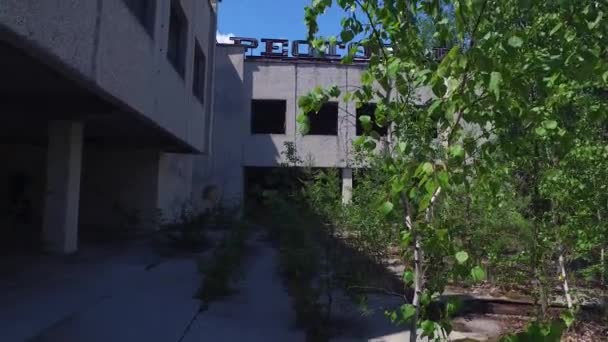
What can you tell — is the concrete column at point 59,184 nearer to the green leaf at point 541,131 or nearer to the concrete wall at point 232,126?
the green leaf at point 541,131

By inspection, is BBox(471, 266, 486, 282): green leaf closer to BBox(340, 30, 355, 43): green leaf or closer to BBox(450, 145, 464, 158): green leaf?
BBox(450, 145, 464, 158): green leaf

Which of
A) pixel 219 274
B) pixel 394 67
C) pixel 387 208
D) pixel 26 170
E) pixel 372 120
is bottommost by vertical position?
pixel 219 274

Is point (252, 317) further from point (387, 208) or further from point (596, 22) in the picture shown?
point (596, 22)

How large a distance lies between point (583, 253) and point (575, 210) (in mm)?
499

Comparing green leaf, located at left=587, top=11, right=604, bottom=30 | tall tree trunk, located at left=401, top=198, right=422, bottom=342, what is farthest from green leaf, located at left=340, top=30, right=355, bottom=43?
green leaf, located at left=587, top=11, right=604, bottom=30

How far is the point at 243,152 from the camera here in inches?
971

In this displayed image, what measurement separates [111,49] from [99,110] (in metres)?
2.42

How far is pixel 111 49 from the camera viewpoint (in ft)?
21.6

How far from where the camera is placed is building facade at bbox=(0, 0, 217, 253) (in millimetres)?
5402

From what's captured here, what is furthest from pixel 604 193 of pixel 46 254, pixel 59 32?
pixel 46 254

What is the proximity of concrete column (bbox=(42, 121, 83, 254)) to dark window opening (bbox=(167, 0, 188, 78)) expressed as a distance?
9.61ft

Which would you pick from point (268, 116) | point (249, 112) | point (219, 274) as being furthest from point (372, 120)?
point (268, 116)

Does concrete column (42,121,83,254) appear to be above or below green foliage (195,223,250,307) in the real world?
above

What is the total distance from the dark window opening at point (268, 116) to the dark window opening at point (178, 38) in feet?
40.2
